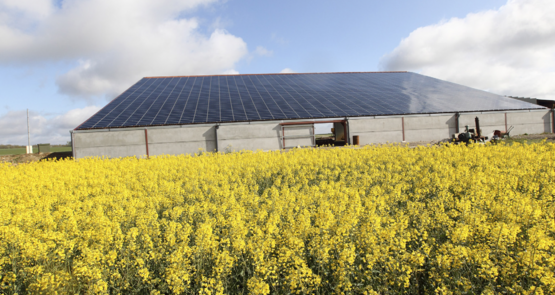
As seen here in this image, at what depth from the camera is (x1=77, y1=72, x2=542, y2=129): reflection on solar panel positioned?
2286cm

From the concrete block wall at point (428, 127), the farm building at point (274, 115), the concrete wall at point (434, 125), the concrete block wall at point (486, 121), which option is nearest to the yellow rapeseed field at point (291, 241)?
the farm building at point (274, 115)

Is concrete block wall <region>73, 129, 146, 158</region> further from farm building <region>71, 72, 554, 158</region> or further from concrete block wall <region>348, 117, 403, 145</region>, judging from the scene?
concrete block wall <region>348, 117, 403, 145</region>

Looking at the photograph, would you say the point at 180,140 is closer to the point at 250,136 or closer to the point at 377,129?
the point at 250,136

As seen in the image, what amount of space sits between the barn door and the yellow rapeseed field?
1376 cm

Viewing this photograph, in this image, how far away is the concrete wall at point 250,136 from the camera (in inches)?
866

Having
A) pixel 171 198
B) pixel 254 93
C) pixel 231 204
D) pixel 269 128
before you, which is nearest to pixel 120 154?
pixel 269 128

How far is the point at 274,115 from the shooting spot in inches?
918

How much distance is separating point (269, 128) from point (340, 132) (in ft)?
39.7

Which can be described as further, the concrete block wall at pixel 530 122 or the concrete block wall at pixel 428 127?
the concrete block wall at pixel 530 122

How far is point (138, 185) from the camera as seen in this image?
28.3 ft

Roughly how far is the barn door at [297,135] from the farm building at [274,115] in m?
0.08

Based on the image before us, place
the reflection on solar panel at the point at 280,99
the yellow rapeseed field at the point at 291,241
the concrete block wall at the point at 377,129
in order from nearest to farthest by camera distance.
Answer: the yellow rapeseed field at the point at 291,241
the reflection on solar panel at the point at 280,99
the concrete block wall at the point at 377,129

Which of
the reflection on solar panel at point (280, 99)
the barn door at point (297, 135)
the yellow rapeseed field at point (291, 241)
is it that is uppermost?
the reflection on solar panel at point (280, 99)

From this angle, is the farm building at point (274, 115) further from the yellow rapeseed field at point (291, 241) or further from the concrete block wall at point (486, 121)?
the yellow rapeseed field at point (291, 241)
